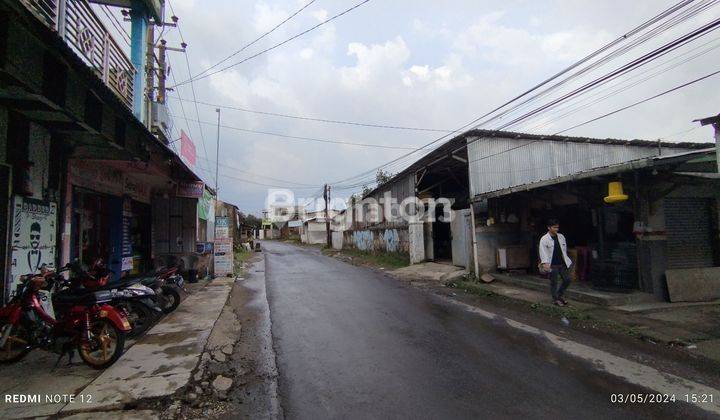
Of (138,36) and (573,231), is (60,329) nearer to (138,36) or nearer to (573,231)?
(138,36)

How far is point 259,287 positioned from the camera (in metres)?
12.6

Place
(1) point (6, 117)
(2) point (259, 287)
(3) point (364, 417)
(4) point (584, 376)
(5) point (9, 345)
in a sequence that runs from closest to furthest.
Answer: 1. (3) point (364, 417)
2. (4) point (584, 376)
3. (5) point (9, 345)
4. (1) point (6, 117)
5. (2) point (259, 287)

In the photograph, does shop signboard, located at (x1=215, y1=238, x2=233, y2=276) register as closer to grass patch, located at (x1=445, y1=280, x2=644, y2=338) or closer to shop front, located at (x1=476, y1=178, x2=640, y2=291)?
grass patch, located at (x1=445, y1=280, x2=644, y2=338)

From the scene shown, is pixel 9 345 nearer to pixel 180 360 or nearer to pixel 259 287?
pixel 180 360

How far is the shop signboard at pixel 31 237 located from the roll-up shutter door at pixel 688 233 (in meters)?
12.3

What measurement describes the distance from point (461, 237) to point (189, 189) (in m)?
9.99

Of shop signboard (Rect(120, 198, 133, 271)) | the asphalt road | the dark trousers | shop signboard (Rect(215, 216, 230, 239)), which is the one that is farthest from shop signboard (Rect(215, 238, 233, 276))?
the dark trousers

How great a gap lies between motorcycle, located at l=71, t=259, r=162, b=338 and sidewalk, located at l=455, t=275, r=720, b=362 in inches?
299

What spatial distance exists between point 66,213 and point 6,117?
226 centimetres

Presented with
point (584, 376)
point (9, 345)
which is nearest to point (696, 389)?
point (584, 376)

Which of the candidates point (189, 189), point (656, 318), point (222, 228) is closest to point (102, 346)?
point (189, 189)

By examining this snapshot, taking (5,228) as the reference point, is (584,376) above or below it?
below

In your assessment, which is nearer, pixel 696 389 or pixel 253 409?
pixel 253 409

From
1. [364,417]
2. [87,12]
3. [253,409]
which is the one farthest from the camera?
[87,12]
